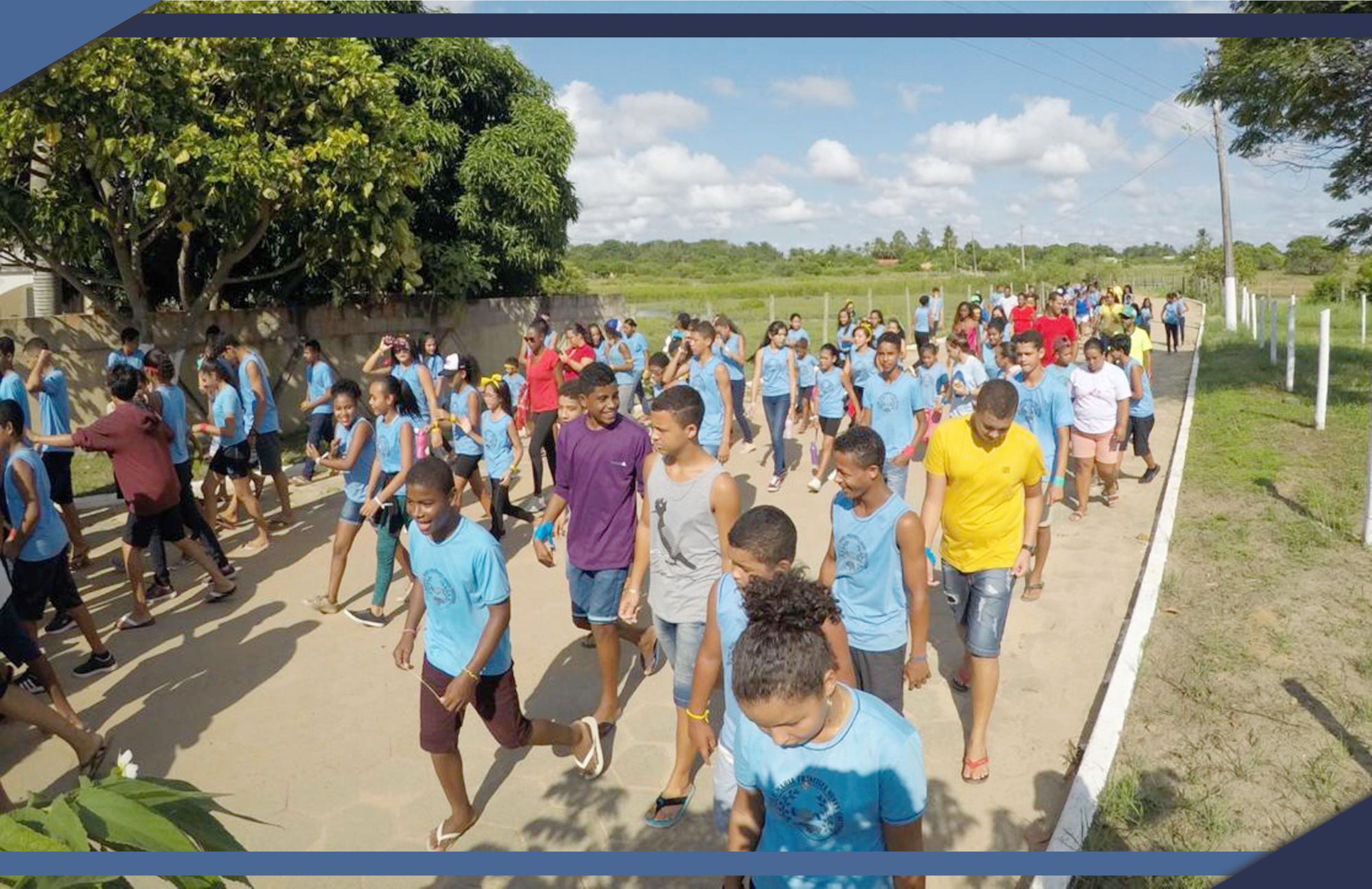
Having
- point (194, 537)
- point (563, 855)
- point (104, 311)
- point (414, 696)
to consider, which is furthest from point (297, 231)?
point (563, 855)

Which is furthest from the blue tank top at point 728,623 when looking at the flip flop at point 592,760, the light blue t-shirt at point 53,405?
the light blue t-shirt at point 53,405

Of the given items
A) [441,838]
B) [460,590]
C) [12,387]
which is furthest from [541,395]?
[441,838]

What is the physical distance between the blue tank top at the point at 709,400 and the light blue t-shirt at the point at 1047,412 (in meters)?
2.29

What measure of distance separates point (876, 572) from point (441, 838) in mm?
1985

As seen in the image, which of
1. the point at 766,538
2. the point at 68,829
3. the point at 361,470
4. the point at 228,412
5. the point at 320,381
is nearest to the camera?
the point at 68,829

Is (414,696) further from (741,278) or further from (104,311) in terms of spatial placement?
(741,278)

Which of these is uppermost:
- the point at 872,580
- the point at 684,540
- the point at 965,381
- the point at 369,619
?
the point at 965,381

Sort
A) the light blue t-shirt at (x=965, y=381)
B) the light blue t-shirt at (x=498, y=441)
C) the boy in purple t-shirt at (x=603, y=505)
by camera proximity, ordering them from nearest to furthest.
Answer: the boy in purple t-shirt at (x=603, y=505), the light blue t-shirt at (x=498, y=441), the light blue t-shirt at (x=965, y=381)

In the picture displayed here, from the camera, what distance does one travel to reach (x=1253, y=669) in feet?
15.8

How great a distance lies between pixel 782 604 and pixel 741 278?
57267mm

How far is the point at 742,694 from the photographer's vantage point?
2014mm

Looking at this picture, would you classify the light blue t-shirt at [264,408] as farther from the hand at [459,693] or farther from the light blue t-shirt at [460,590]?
the hand at [459,693]

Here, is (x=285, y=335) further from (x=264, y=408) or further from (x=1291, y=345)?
(x=1291, y=345)

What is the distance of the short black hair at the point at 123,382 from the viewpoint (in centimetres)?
538
